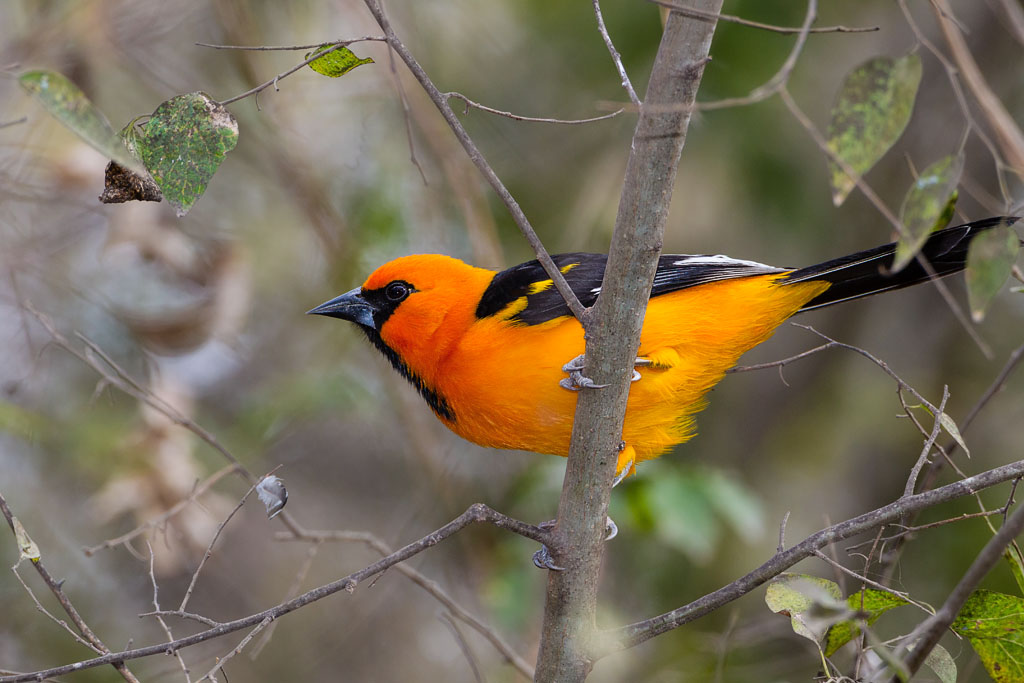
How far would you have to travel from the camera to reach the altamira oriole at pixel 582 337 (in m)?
3.26

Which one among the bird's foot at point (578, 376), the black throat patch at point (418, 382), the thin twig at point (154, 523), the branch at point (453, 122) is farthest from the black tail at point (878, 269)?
the thin twig at point (154, 523)

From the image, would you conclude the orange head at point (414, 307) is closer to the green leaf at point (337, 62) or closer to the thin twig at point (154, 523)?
the thin twig at point (154, 523)

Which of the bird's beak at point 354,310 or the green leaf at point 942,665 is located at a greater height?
the green leaf at point 942,665

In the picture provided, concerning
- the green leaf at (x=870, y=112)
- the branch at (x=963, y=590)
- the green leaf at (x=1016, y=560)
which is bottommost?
the green leaf at (x=1016, y=560)

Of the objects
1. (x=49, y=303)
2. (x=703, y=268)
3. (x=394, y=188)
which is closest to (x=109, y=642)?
(x=49, y=303)

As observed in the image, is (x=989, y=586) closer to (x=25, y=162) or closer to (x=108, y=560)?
(x=108, y=560)

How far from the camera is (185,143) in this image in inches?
81.2

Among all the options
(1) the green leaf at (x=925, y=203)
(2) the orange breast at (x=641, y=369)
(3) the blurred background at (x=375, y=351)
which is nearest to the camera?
(1) the green leaf at (x=925, y=203)

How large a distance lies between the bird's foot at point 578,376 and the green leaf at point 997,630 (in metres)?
0.97

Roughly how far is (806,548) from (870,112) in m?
1.03

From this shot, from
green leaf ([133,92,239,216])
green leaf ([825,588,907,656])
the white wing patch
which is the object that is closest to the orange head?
the white wing patch

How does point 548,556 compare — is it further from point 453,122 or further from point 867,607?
point 453,122

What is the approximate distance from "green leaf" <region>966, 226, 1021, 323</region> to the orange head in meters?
2.25

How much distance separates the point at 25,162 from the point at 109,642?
8.55 feet
